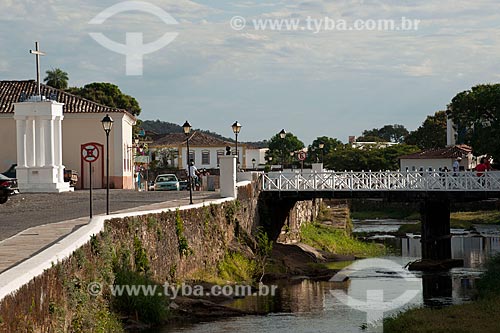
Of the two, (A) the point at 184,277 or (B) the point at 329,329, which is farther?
(A) the point at 184,277

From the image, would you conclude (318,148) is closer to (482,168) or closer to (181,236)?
(482,168)

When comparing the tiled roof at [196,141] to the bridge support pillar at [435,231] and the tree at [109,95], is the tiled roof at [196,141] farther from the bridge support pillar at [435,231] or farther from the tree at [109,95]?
the bridge support pillar at [435,231]

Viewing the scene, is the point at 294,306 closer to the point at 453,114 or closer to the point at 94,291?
the point at 94,291

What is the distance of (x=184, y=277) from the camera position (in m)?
28.8

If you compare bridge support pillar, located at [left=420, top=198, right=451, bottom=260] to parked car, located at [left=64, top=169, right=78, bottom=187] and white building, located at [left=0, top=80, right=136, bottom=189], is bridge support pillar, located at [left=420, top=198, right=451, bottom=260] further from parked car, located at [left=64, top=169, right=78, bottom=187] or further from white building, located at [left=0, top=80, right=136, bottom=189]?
parked car, located at [left=64, top=169, right=78, bottom=187]

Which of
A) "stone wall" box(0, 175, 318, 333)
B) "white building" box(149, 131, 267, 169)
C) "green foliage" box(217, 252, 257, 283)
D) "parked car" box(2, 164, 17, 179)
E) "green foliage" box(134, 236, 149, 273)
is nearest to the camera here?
"stone wall" box(0, 175, 318, 333)

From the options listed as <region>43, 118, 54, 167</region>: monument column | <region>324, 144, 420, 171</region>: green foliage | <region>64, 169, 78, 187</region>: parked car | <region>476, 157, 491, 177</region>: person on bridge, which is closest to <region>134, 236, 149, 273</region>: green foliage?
<region>476, 157, 491, 177</region>: person on bridge

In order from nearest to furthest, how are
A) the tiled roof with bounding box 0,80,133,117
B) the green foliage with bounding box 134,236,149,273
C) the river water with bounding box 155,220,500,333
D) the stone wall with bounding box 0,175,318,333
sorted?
the stone wall with bounding box 0,175,318,333 → the green foliage with bounding box 134,236,149,273 → the river water with bounding box 155,220,500,333 → the tiled roof with bounding box 0,80,133,117

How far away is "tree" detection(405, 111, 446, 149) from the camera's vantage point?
109 m

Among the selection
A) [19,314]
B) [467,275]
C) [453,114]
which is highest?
[453,114]

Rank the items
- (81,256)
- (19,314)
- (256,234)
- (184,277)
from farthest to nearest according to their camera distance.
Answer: (256,234), (184,277), (81,256), (19,314)

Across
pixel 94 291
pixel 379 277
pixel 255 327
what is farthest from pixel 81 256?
pixel 379 277

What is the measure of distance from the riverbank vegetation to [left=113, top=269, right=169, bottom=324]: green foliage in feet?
17.5

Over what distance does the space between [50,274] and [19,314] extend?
2.41 meters
